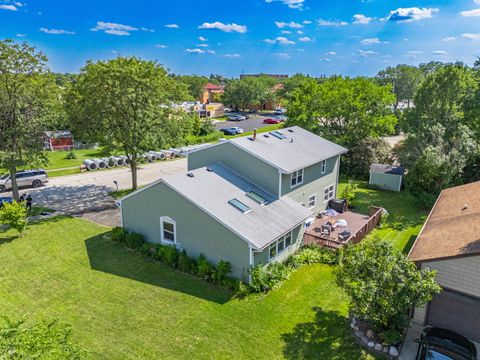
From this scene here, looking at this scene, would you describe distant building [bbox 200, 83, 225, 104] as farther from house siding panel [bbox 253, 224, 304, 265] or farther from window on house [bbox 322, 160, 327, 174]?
house siding panel [bbox 253, 224, 304, 265]

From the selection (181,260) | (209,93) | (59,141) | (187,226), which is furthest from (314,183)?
(209,93)

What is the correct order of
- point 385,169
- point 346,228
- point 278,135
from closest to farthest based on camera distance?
point 346,228 → point 278,135 → point 385,169

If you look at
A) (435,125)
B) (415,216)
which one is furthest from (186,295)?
(435,125)

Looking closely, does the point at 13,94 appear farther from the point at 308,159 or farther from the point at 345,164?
the point at 345,164

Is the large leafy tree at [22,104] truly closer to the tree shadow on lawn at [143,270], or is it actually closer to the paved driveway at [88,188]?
the paved driveway at [88,188]

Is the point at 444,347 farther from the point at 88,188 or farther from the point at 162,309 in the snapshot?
the point at 88,188
